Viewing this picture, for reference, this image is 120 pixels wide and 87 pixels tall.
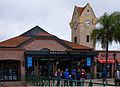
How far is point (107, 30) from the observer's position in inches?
2218

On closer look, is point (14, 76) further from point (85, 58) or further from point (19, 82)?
point (85, 58)

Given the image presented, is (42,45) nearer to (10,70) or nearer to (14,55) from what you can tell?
(14,55)

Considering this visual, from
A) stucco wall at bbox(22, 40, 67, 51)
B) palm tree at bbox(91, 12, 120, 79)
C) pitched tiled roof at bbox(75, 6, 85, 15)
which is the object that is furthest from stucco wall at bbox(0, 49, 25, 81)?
pitched tiled roof at bbox(75, 6, 85, 15)

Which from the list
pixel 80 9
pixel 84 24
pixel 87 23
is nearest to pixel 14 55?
pixel 84 24

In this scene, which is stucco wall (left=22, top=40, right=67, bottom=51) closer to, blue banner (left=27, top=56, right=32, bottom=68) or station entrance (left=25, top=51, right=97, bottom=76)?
station entrance (left=25, top=51, right=97, bottom=76)

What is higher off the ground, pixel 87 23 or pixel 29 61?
pixel 87 23

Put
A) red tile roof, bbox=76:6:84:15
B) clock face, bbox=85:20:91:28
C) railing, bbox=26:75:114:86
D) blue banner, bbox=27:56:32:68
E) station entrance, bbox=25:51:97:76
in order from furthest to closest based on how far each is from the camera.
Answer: red tile roof, bbox=76:6:84:15, clock face, bbox=85:20:91:28, blue banner, bbox=27:56:32:68, station entrance, bbox=25:51:97:76, railing, bbox=26:75:114:86

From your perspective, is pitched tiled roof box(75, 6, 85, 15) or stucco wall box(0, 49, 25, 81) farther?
pitched tiled roof box(75, 6, 85, 15)

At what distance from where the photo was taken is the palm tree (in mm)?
55281

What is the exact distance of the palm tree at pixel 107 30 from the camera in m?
55.3

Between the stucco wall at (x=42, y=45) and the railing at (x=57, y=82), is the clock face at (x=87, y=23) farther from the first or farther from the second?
the railing at (x=57, y=82)

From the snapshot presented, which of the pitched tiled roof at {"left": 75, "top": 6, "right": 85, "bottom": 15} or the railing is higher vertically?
the pitched tiled roof at {"left": 75, "top": 6, "right": 85, "bottom": 15}

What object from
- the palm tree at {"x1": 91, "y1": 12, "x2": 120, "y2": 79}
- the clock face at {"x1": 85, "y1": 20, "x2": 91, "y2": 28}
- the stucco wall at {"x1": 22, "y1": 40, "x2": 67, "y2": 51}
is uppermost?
the clock face at {"x1": 85, "y1": 20, "x2": 91, "y2": 28}

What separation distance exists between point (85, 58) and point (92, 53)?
1.69 metres
